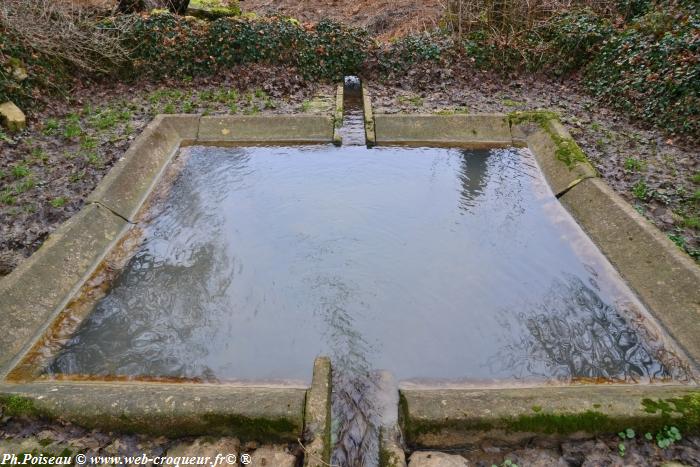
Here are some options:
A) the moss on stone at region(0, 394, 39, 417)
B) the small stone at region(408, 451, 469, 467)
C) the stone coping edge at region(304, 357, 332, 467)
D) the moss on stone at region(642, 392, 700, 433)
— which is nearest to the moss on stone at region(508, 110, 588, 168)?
the moss on stone at region(642, 392, 700, 433)

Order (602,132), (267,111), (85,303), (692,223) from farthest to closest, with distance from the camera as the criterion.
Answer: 1. (267,111)
2. (602,132)
3. (692,223)
4. (85,303)

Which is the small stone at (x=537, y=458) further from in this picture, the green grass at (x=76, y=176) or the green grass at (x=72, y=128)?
the green grass at (x=72, y=128)

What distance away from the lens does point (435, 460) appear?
287 centimetres

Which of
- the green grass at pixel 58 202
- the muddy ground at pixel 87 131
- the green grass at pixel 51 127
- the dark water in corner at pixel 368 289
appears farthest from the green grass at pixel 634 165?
the green grass at pixel 51 127

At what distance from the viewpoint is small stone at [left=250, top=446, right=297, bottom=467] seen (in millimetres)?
2834

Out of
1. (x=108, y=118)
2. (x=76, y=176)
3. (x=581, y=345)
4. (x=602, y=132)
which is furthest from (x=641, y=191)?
(x=108, y=118)

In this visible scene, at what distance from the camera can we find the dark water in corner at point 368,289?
12.1 ft

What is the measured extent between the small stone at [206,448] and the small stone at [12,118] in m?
6.75

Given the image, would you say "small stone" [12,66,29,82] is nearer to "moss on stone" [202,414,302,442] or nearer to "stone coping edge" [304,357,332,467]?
"moss on stone" [202,414,302,442]

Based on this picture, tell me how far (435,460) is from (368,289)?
6.03 ft

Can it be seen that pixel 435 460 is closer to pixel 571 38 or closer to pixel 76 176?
pixel 76 176

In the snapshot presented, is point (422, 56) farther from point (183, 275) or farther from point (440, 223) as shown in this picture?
point (183, 275)

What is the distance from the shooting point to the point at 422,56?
401 inches

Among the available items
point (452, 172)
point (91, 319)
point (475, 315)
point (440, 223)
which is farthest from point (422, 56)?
point (91, 319)
